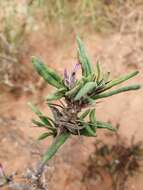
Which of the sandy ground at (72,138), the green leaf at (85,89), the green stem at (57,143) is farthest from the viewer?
the sandy ground at (72,138)

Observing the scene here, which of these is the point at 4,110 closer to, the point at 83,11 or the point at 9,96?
the point at 9,96

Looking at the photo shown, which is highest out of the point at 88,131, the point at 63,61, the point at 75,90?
the point at 63,61

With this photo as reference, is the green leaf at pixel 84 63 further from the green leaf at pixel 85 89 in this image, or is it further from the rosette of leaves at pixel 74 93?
the green leaf at pixel 85 89

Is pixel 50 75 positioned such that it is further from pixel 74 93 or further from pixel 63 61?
pixel 63 61

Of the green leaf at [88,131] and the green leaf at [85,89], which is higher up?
the green leaf at [85,89]

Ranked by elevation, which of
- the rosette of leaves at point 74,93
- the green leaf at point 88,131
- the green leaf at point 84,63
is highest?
the green leaf at point 84,63

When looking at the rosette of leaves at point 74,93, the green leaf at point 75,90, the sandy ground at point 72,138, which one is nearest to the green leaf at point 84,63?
the rosette of leaves at point 74,93

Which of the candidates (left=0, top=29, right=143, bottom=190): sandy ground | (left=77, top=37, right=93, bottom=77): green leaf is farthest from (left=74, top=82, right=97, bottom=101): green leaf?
(left=0, top=29, right=143, bottom=190): sandy ground

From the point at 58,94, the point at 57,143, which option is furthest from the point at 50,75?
the point at 57,143
